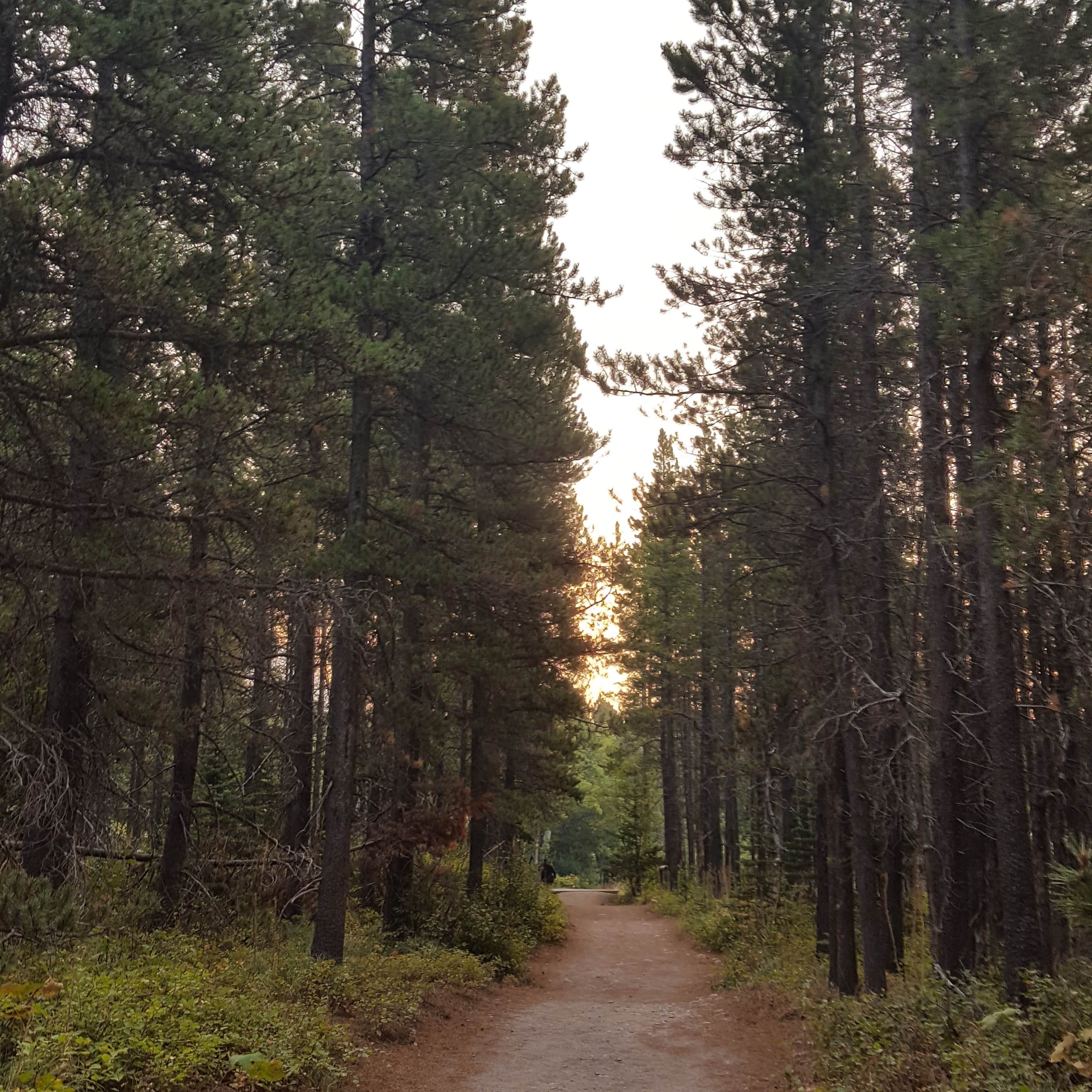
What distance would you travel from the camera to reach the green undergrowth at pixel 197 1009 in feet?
18.8

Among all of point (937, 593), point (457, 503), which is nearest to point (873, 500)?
point (937, 593)

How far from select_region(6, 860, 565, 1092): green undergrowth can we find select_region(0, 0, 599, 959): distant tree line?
885 mm

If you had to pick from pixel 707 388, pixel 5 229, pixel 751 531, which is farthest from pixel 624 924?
pixel 5 229

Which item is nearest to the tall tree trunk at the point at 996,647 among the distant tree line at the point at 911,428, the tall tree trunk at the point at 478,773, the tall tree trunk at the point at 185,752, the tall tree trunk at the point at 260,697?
the distant tree line at the point at 911,428

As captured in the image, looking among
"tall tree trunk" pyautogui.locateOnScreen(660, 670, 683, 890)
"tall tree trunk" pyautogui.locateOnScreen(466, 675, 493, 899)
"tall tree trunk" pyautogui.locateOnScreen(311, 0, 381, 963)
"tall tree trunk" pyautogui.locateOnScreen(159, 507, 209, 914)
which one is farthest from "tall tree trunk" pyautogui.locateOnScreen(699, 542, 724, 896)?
"tall tree trunk" pyautogui.locateOnScreen(159, 507, 209, 914)

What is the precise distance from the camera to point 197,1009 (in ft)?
23.8

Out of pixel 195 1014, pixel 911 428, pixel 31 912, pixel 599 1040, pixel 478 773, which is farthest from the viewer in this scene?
pixel 478 773

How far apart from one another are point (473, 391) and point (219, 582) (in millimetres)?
6048

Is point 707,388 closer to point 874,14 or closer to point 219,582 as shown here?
point 874,14

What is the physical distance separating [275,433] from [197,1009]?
226 inches

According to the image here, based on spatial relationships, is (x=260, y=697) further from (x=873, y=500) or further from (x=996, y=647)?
(x=996, y=647)

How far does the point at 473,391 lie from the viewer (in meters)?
13.4

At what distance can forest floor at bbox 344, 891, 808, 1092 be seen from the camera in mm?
9117

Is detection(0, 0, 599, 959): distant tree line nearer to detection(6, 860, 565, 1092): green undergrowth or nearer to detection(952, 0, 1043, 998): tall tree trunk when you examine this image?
detection(6, 860, 565, 1092): green undergrowth
